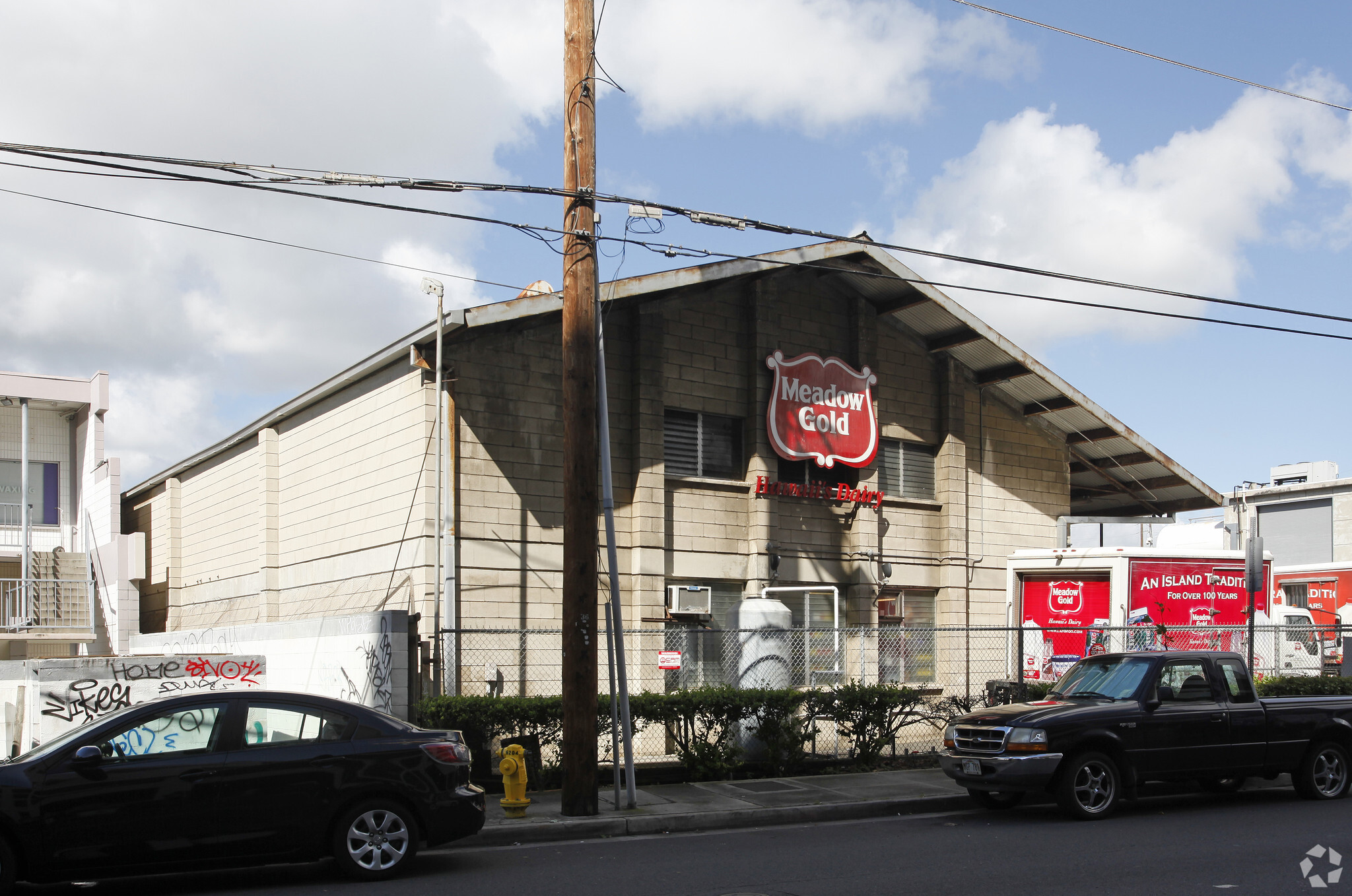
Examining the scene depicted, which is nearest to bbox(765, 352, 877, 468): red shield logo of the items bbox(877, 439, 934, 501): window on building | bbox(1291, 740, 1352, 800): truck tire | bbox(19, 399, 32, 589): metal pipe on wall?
bbox(877, 439, 934, 501): window on building

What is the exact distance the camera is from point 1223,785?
1378 centimetres

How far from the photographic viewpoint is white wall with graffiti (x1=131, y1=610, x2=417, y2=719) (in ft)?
43.6

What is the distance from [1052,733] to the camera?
11.4 meters

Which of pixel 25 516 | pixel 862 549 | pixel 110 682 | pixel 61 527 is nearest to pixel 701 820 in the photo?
pixel 110 682

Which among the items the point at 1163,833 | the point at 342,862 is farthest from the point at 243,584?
the point at 1163,833

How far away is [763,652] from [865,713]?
1.60 meters

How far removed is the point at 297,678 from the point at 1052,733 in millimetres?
9135

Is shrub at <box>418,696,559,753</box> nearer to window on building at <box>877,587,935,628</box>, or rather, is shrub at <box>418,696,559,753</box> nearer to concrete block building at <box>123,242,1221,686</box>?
concrete block building at <box>123,242,1221,686</box>

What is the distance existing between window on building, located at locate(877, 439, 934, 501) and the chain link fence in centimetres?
244

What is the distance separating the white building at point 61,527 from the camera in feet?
73.3

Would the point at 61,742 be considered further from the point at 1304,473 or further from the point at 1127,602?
the point at 1304,473

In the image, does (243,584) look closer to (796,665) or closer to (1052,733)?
(796,665)

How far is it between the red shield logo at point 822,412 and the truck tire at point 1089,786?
832 centimetres

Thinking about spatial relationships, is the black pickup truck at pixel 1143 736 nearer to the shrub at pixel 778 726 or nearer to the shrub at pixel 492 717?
the shrub at pixel 778 726
